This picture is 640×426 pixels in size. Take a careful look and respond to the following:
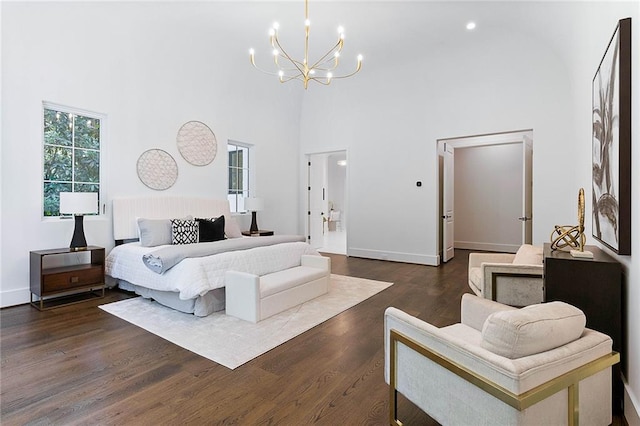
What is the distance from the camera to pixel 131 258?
3.97m

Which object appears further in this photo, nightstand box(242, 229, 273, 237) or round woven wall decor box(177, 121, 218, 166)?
nightstand box(242, 229, 273, 237)

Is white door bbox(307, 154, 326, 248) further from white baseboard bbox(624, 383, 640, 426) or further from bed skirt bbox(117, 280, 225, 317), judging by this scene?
white baseboard bbox(624, 383, 640, 426)

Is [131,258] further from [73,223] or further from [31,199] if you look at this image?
[31,199]

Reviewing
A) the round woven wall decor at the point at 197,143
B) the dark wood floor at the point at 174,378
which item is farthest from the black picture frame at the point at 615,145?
the round woven wall decor at the point at 197,143

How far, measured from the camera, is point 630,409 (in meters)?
1.66

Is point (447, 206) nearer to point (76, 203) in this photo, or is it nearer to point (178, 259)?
point (178, 259)

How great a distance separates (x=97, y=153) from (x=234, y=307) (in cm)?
303

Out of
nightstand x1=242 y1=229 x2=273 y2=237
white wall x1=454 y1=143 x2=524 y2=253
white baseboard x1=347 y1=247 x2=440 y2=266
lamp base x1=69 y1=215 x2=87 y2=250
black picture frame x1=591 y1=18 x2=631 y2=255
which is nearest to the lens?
black picture frame x1=591 y1=18 x2=631 y2=255

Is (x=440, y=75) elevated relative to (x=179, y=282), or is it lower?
elevated

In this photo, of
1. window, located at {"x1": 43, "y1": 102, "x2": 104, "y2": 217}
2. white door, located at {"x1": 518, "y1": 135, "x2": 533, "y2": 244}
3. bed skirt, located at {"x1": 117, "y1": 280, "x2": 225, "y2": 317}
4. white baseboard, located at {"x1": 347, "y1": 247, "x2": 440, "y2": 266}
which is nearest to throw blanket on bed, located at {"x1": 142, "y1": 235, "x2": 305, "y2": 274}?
bed skirt, located at {"x1": 117, "y1": 280, "x2": 225, "y2": 317}

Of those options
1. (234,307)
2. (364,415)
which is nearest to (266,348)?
(234,307)

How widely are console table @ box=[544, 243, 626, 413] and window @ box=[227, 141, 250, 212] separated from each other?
17.7ft

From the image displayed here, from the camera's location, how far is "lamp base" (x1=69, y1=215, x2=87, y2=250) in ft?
12.8

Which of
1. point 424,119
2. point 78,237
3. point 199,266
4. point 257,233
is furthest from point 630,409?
point 257,233
